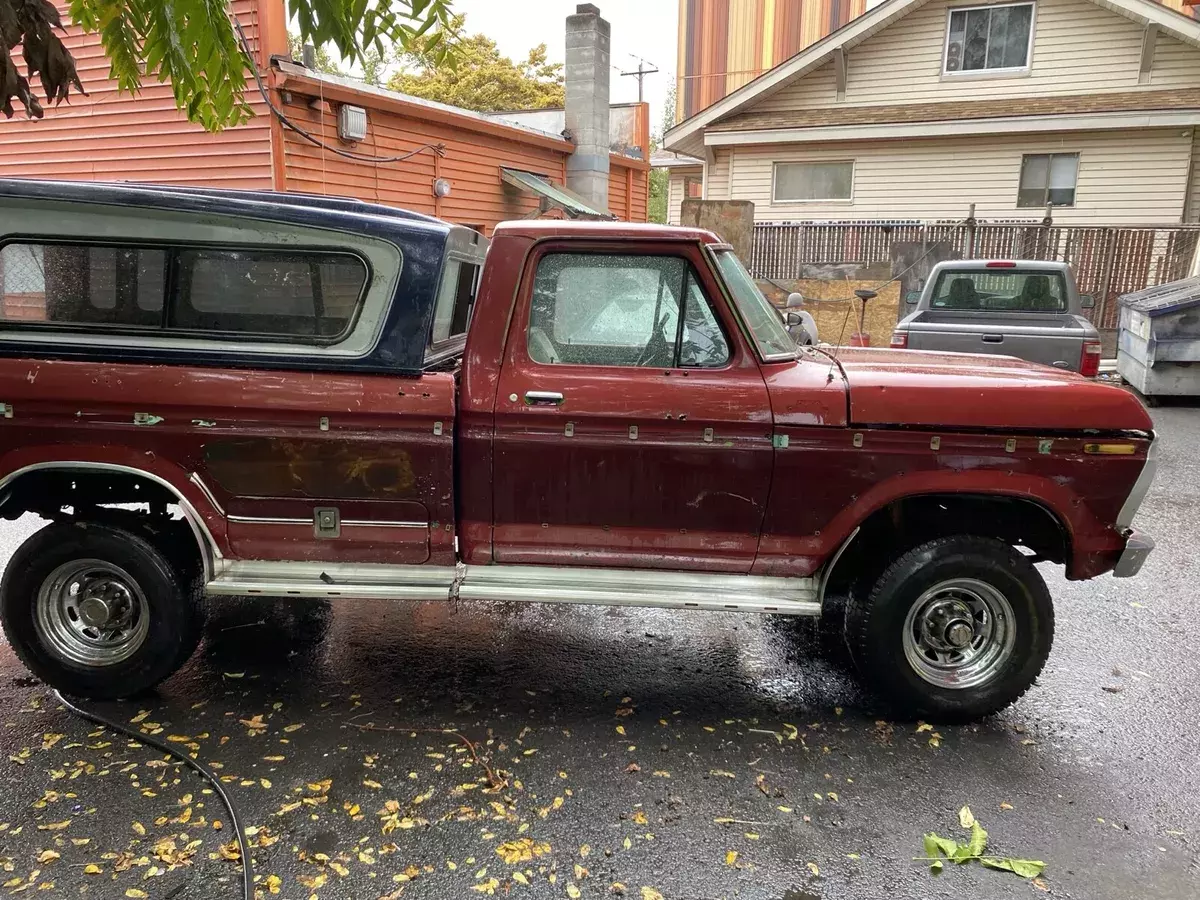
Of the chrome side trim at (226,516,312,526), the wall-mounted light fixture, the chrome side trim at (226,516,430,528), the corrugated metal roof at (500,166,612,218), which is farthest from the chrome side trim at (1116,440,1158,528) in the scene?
the corrugated metal roof at (500,166,612,218)

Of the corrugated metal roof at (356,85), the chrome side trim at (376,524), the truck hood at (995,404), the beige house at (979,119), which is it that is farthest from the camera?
the beige house at (979,119)

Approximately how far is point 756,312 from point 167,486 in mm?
2713

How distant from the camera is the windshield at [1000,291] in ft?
30.2

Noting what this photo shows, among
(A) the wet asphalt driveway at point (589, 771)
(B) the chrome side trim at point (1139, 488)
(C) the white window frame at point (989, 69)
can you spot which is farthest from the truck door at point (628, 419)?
(C) the white window frame at point (989, 69)

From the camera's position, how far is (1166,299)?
10883 millimetres

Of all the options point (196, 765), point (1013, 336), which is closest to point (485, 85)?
point (1013, 336)

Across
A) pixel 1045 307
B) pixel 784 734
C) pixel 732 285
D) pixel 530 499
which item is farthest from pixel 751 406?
pixel 1045 307

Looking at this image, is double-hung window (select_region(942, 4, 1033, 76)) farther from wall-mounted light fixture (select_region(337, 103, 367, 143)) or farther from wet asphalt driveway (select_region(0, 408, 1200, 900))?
wet asphalt driveway (select_region(0, 408, 1200, 900))

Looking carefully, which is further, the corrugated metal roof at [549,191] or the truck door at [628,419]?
the corrugated metal roof at [549,191]

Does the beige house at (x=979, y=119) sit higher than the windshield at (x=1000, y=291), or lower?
higher

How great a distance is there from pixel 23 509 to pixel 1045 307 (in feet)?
30.8

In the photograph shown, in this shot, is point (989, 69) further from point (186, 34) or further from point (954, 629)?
point (186, 34)

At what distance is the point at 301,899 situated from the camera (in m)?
2.74

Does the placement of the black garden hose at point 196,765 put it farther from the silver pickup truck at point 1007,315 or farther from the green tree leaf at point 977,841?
the silver pickup truck at point 1007,315
